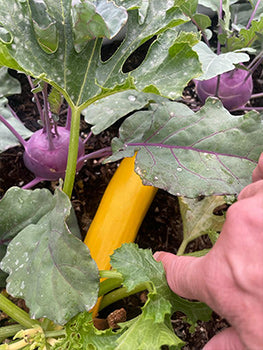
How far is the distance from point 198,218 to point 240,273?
0.56 meters

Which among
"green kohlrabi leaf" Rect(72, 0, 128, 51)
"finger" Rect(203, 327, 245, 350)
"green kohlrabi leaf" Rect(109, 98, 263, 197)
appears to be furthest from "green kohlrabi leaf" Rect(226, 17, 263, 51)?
"finger" Rect(203, 327, 245, 350)

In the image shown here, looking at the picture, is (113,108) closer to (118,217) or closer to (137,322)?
(118,217)

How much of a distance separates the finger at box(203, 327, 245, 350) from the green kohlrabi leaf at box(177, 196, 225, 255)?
407mm

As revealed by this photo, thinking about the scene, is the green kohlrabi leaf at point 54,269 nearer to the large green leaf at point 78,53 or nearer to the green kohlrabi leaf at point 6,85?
the large green leaf at point 78,53

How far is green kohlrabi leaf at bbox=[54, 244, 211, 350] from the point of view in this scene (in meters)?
0.70

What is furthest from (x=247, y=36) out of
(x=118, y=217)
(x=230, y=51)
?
(x=118, y=217)

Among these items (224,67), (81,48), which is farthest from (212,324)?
(81,48)

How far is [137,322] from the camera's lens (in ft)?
2.37

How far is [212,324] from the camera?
1.10m

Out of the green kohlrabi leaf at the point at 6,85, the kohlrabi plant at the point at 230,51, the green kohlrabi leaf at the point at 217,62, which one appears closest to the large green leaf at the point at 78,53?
the green kohlrabi leaf at the point at 217,62

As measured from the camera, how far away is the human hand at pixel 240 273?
47cm

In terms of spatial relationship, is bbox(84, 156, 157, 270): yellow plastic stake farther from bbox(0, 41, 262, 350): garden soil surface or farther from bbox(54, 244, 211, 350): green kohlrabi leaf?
bbox(54, 244, 211, 350): green kohlrabi leaf

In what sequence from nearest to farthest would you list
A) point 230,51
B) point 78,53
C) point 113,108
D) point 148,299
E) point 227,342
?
point 227,342 < point 148,299 < point 78,53 < point 113,108 < point 230,51

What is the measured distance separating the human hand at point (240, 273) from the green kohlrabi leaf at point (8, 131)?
654 mm
